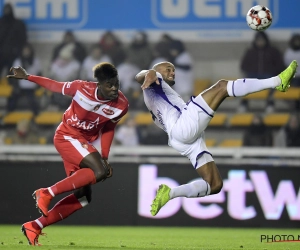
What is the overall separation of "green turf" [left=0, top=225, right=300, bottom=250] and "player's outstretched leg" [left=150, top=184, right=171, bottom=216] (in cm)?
47

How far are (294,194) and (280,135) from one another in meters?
2.30

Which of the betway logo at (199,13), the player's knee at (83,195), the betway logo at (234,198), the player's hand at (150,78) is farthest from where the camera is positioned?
the betway logo at (199,13)

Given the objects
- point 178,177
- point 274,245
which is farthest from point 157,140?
point 274,245

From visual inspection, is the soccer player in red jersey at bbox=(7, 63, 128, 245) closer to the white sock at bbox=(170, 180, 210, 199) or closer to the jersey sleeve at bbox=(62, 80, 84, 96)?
the jersey sleeve at bbox=(62, 80, 84, 96)

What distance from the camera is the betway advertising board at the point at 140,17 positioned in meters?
13.8

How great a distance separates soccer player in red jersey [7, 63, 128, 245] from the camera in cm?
715

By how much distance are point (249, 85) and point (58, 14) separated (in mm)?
8176

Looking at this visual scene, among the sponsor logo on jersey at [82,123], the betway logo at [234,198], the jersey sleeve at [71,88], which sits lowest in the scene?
the betway logo at [234,198]

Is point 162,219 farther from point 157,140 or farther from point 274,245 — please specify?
point 274,245

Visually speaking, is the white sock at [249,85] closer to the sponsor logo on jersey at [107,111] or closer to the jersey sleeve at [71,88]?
the sponsor logo on jersey at [107,111]

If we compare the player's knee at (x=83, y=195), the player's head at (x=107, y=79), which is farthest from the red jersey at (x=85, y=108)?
the player's knee at (x=83, y=195)

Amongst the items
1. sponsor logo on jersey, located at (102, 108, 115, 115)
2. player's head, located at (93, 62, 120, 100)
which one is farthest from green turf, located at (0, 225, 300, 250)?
player's head, located at (93, 62, 120, 100)

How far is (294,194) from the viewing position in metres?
10.4

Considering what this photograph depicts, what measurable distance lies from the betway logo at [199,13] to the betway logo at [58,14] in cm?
138
